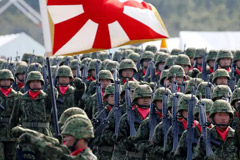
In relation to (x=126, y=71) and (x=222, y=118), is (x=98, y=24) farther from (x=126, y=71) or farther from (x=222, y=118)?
(x=126, y=71)

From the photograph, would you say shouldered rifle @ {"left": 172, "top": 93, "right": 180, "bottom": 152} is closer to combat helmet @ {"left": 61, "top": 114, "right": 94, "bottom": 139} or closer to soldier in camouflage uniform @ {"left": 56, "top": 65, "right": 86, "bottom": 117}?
combat helmet @ {"left": 61, "top": 114, "right": 94, "bottom": 139}

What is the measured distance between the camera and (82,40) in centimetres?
1165

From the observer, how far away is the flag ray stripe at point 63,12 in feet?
37.8

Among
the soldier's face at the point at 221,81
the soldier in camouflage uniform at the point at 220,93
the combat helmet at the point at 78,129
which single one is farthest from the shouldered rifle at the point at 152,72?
the combat helmet at the point at 78,129

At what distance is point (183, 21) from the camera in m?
48.6

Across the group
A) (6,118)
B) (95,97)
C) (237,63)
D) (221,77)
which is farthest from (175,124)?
(237,63)

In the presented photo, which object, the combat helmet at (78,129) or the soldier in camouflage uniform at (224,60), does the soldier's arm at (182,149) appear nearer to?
the combat helmet at (78,129)

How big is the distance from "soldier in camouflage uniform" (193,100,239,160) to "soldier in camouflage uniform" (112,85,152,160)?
6.42 ft

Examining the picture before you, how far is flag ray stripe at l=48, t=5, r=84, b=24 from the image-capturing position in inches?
454

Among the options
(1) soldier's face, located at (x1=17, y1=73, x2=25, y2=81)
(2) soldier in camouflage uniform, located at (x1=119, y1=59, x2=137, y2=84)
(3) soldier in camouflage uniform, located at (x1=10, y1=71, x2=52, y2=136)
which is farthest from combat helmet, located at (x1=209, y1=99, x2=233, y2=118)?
(1) soldier's face, located at (x1=17, y1=73, x2=25, y2=81)

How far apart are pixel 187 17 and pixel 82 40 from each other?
37259 millimetres

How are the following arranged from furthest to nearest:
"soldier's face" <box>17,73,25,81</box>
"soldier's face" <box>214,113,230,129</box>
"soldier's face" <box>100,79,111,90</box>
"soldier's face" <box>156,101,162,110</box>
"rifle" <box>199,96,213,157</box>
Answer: "soldier's face" <box>17,73,25,81</box> < "soldier's face" <box>100,79,111,90</box> < "soldier's face" <box>156,101,162,110</box> < "soldier's face" <box>214,113,230,129</box> < "rifle" <box>199,96,213,157</box>

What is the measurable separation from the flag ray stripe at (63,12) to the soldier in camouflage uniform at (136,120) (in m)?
2.23

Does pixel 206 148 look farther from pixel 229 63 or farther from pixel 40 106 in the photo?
pixel 229 63
